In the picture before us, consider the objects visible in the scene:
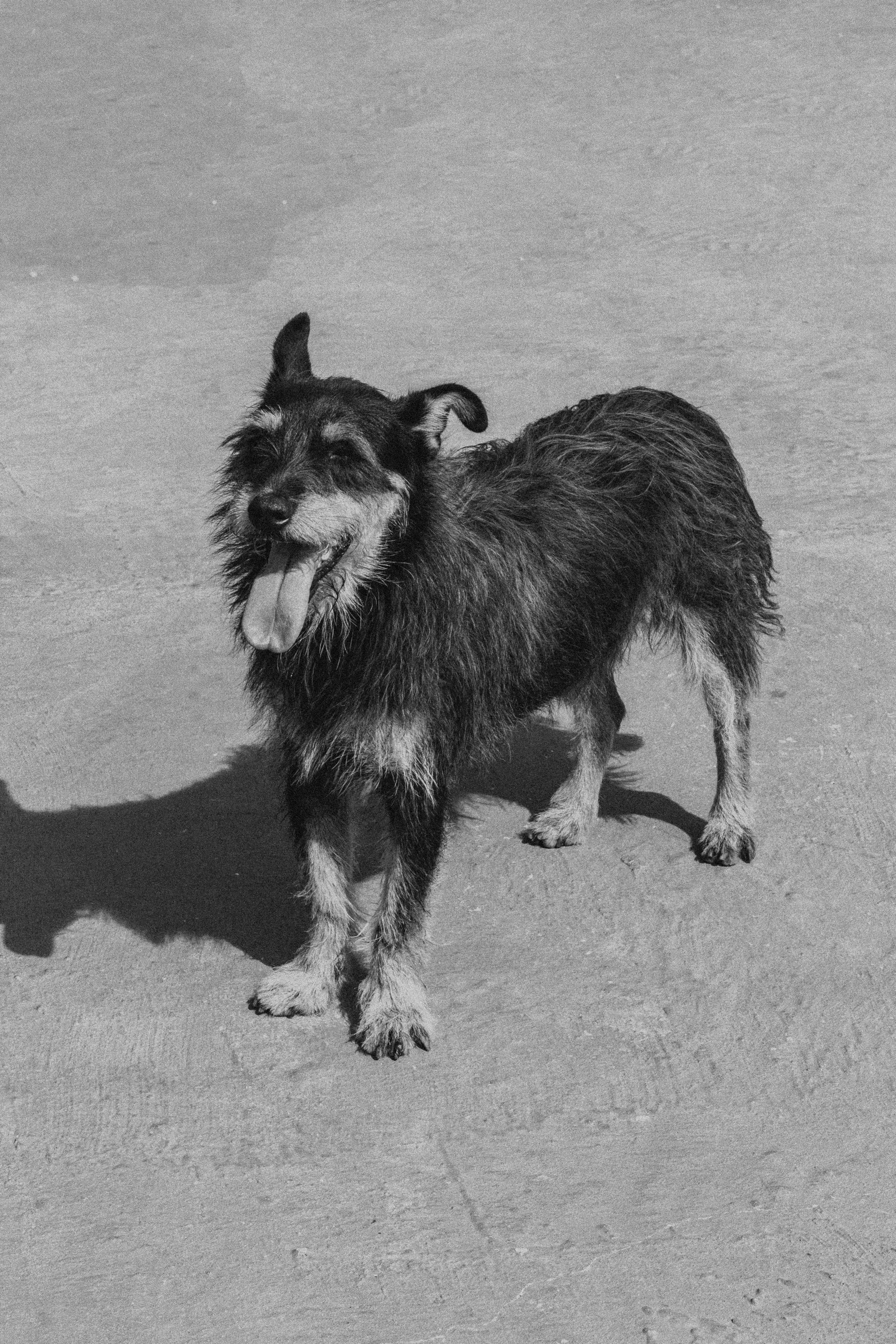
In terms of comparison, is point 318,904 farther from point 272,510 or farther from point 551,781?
point 551,781

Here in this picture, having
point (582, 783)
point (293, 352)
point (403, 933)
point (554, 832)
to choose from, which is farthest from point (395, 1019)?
point (293, 352)


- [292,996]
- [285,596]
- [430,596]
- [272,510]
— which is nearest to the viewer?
[272,510]

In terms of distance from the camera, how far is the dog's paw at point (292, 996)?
602 cm

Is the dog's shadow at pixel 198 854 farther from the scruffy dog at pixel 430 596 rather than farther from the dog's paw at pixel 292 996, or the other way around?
the scruffy dog at pixel 430 596

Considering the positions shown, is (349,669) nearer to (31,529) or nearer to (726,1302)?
(726,1302)

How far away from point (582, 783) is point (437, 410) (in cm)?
212

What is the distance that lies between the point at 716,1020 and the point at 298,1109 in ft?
4.88

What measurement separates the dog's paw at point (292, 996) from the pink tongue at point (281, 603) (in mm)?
A: 1319

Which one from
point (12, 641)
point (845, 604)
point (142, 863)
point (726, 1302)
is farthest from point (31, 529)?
point (726, 1302)

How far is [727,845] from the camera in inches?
271

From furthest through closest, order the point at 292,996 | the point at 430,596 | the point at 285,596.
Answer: the point at 292,996, the point at 430,596, the point at 285,596

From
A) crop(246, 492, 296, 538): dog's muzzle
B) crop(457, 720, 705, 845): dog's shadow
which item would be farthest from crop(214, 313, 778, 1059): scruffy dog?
crop(457, 720, 705, 845): dog's shadow

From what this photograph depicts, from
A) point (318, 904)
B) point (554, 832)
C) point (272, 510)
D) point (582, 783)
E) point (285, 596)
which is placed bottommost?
point (554, 832)

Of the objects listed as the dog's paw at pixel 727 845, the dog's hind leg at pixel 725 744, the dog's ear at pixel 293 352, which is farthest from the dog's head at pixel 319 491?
the dog's paw at pixel 727 845
